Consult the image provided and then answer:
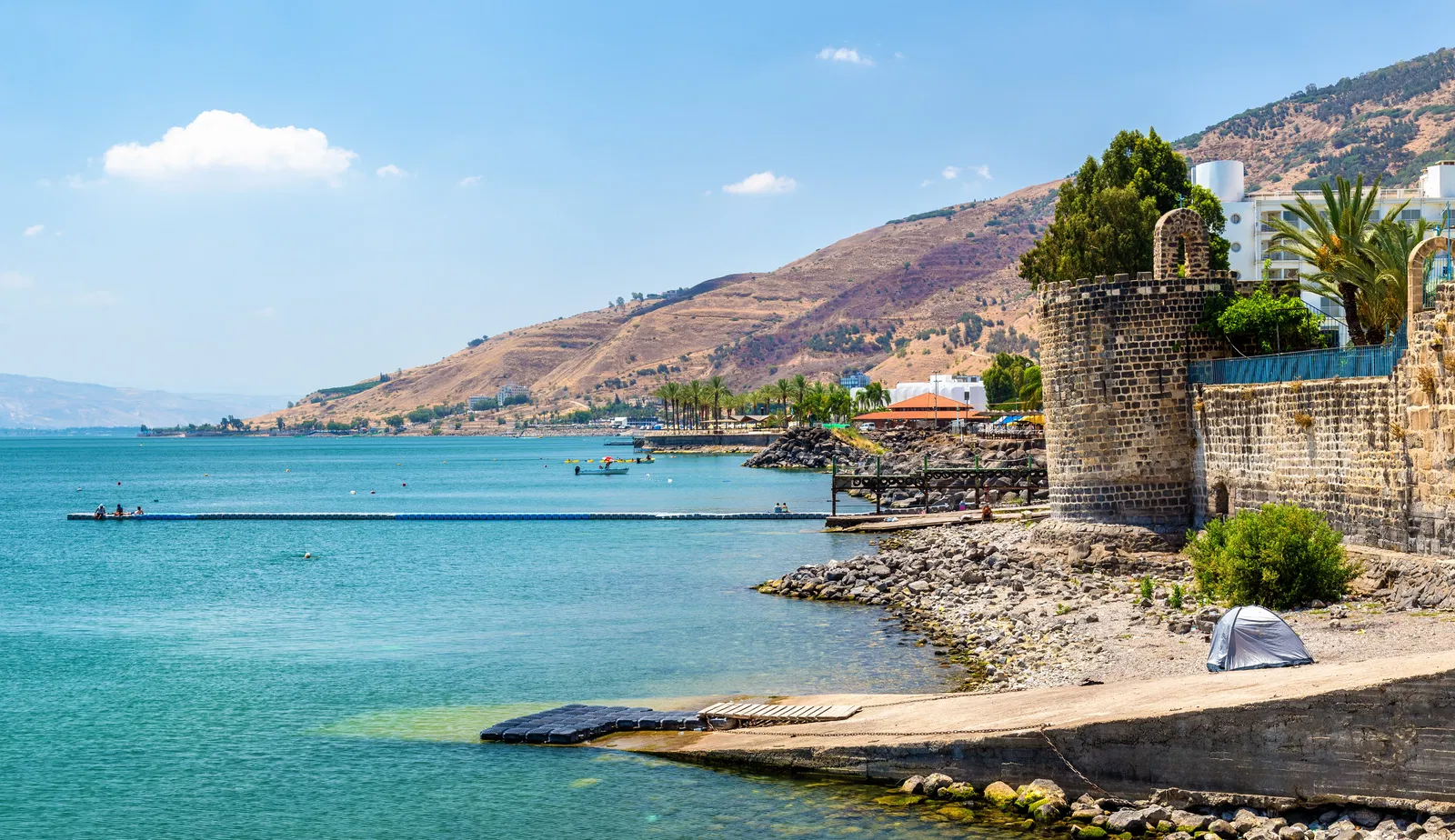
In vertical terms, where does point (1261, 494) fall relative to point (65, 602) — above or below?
above

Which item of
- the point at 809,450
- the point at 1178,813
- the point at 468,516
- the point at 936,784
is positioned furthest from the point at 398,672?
the point at 809,450

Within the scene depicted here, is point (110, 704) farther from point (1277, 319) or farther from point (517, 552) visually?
point (517, 552)

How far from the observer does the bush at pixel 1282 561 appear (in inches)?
704

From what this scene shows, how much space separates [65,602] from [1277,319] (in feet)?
101

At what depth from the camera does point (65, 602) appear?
3409 centimetres

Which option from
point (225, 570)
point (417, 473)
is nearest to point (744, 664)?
point (225, 570)

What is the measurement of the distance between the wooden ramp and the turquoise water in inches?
54.2

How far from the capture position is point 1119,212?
3666 cm

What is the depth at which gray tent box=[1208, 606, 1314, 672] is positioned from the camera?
13969 millimetres

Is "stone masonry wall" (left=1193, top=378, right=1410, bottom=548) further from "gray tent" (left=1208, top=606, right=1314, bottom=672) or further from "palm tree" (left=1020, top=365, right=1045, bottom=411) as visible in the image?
"palm tree" (left=1020, top=365, right=1045, bottom=411)

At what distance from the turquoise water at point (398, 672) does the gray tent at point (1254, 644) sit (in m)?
4.31

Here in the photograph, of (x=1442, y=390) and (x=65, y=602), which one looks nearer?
(x=1442, y=390)

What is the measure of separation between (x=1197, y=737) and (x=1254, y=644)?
10.1 ft

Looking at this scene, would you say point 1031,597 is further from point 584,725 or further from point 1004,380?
point 1004,380
